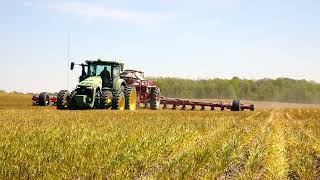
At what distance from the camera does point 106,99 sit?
19688 millimetres

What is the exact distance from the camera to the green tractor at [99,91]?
1961cm

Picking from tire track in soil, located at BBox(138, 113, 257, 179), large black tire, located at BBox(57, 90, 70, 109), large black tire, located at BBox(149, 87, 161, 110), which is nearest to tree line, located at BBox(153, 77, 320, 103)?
large black tire, located at BBox(149, 87, 161, 110)

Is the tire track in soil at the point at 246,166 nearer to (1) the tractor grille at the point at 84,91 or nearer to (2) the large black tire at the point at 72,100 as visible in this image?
(1) the tractor grille at the point at 84,91

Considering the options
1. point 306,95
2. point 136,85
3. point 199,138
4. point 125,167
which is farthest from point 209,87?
point 125,167

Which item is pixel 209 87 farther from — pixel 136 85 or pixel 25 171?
pixel 25 171

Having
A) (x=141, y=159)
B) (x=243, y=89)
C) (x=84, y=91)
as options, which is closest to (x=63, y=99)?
(x=84, y=91)

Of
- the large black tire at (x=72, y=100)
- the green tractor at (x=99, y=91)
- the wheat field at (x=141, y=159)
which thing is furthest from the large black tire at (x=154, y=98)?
the wheat field at (x=141, y=159)

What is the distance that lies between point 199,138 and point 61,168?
419cm

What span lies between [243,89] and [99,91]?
1744 inches

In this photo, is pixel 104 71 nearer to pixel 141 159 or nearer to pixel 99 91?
pixel 99 91

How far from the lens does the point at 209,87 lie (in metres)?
59.8

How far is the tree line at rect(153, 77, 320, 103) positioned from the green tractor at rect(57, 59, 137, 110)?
33.9m

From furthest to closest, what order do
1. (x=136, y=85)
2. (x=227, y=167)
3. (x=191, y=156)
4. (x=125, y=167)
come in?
(x=136, y=85) → (x=191, y=156) → (x=227, y=167) → (x=125, y=167)

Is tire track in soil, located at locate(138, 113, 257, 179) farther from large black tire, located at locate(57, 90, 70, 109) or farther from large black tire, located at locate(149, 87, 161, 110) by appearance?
large black tire, located at locate(149, 87, 161, 110)
